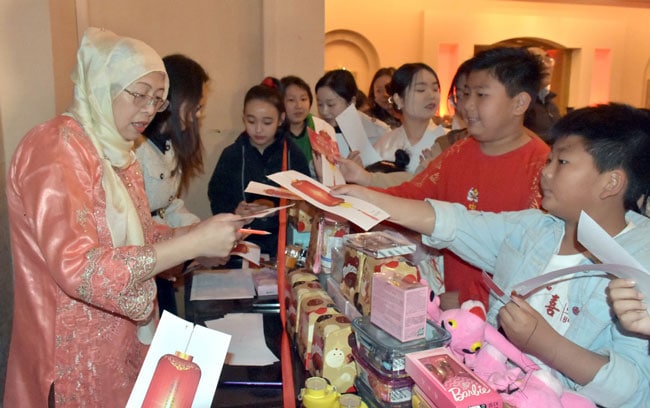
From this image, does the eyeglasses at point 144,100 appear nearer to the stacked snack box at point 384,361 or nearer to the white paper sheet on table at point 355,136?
the stacked snack box at point 384,361

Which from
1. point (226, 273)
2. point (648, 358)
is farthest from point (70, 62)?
point (648, 358)

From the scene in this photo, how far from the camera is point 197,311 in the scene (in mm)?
1797

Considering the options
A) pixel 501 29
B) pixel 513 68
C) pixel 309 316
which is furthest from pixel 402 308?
A: pixel 501 29

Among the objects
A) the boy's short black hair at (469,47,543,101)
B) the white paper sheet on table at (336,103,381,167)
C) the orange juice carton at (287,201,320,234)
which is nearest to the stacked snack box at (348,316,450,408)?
the orange juice carton at (287,201,320,234)

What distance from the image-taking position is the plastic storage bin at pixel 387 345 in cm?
110

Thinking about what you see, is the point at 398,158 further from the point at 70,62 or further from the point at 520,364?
the point at 520,364

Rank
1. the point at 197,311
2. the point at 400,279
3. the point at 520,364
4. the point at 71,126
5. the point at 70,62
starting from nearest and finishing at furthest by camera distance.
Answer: the point at 520,364 → the point at 400,279 → the point at 71,126 → the point at 197,311 → the point at 70,62

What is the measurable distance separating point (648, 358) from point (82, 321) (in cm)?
134

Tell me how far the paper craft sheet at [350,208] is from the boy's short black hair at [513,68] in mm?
740

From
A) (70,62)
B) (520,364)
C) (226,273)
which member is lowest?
(226,273)

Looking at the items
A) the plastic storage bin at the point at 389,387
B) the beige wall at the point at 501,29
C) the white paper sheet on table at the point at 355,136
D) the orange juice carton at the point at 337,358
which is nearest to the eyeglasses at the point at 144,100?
the orange juice carton at the point at 337,358

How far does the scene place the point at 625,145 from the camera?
1272mm

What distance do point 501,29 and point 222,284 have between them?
287 inches

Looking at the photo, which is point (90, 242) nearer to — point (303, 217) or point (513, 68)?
point (303, 217)
